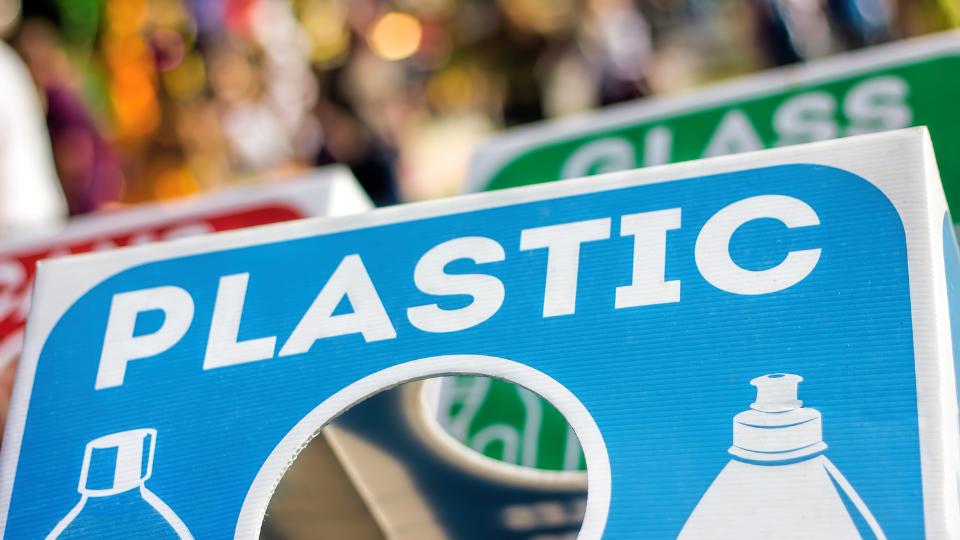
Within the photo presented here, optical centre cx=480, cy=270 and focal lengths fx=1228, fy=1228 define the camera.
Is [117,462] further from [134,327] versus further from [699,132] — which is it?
[699,132]

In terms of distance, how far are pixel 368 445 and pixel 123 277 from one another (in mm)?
269

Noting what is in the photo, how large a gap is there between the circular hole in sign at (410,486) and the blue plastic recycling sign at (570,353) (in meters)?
0.19

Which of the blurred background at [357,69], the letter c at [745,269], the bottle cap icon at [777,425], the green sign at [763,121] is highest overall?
the blurred background at [357,69]

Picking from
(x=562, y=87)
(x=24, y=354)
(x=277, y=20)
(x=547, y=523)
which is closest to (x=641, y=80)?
(x=562, y=87)

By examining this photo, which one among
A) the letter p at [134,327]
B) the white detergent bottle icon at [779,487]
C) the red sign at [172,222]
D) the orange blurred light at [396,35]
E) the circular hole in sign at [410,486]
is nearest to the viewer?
the white detergent bottle icon at [779,487]

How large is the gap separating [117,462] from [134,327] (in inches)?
4.7

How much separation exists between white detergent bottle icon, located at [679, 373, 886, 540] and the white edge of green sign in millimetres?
729

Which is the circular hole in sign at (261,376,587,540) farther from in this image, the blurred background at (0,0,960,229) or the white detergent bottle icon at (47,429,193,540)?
the blurred background at (0,0,960,229)

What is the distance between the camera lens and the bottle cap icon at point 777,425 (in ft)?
2.41

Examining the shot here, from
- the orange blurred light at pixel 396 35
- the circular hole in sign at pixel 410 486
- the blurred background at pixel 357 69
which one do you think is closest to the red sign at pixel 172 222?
the circular hole in sign at pixel 410 486

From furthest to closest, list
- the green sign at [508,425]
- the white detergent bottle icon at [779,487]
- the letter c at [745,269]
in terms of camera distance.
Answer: the green sign at [508,425], the letter c at [745,269], the white detergent bottle icon at [779,487]

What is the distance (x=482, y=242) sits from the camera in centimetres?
91

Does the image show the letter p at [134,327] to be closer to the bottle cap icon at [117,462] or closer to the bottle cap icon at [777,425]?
the bottle cap icon at [117,462]

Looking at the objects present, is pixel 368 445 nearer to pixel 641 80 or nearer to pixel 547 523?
pixel 547 523
